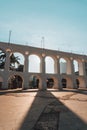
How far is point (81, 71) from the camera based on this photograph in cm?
4303

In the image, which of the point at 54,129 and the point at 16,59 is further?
the point at 16,59

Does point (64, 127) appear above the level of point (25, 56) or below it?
below

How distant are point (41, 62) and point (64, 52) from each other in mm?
8368

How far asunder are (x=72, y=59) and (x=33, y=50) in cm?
1288

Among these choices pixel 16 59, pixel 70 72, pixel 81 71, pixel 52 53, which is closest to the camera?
pixel 52 53

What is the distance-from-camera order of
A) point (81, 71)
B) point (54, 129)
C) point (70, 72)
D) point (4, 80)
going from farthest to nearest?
point (81, 71), point (70, 72), point (4, 80), point (54, 129)

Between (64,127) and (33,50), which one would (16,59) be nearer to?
(33,50)

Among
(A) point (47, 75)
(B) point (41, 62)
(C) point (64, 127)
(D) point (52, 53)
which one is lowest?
(C) point (64, 127)

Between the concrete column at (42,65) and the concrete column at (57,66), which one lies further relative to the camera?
the concrete column at (57,66)

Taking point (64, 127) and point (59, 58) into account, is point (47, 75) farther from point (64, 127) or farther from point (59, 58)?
point (64, 127)

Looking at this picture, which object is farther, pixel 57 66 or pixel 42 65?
pixel 57 66

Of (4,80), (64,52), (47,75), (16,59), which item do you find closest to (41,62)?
(47,75)

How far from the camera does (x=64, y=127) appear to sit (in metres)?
4.85

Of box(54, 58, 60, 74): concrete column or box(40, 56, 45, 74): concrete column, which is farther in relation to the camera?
box(54, 58, 60, 74): concrete column
